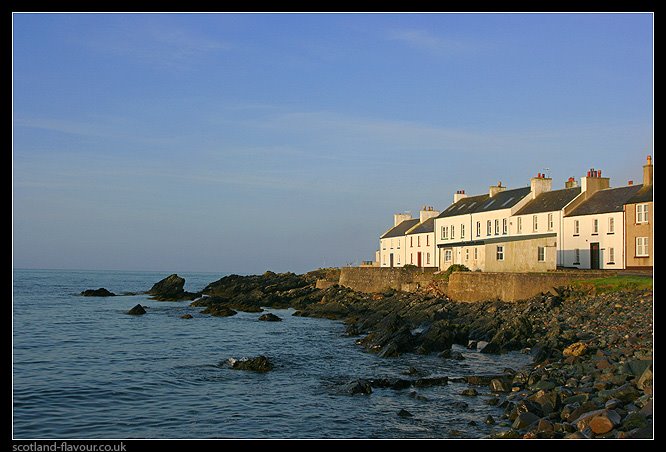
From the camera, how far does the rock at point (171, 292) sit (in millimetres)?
61522

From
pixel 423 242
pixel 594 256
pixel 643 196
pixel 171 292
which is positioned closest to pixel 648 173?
pixel 643 196

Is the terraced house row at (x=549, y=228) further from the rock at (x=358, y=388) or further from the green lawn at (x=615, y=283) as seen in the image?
the rock at (x=358, y=388)

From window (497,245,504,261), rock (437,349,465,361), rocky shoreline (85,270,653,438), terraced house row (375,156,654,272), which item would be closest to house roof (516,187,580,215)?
terraced house row (375,156,654,272)

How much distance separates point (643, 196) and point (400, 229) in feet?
110

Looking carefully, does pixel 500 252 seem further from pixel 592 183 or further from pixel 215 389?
pixel 215 389

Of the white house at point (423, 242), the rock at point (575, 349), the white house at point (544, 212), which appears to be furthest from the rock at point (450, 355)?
the white house at point (423, 242)

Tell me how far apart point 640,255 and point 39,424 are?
32.7m

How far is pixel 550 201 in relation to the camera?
46.1 m

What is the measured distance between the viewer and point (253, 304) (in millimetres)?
51531

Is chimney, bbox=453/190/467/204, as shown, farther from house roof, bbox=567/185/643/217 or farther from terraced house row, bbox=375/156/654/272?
house roof, bbox=567/185/643/217

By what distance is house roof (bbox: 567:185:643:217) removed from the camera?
39.4 meters

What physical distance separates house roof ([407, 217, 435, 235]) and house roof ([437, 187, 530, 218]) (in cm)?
287
